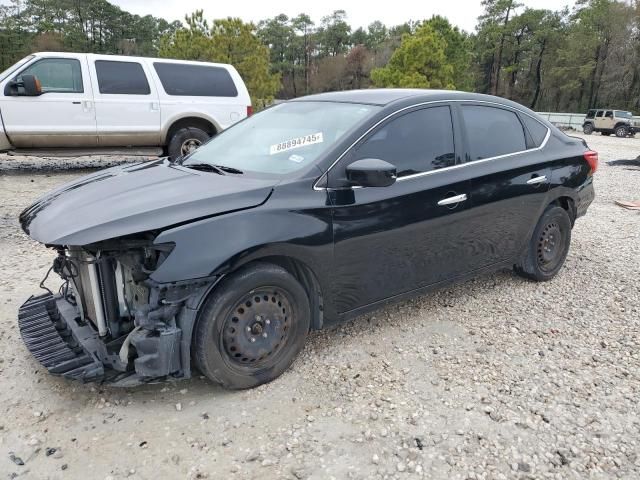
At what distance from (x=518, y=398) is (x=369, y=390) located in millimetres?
849

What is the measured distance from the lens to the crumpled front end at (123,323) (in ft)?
8.05

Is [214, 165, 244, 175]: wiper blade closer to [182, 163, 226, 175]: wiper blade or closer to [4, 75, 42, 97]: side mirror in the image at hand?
→ [182, 163, 226, 175]: wiper blade

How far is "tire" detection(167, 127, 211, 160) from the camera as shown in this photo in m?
8.88

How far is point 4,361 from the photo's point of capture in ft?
9.99

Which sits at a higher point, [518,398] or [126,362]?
[126,362]

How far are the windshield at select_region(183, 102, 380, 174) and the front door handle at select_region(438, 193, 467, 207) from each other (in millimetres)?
780

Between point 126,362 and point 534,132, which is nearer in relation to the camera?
point 126,362

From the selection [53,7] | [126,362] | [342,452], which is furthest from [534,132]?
[53,7]

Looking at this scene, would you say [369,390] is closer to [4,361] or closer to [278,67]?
[4,361]

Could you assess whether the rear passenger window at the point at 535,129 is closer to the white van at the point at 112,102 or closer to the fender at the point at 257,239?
the fender at the point at 257,239

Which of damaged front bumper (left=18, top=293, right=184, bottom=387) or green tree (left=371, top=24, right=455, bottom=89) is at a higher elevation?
green tree (left=371, top=24, right=455, bottom=89)

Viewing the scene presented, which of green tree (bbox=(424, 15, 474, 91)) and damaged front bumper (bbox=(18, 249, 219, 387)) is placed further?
green tree (bbox=(424, 15, 474, 91))

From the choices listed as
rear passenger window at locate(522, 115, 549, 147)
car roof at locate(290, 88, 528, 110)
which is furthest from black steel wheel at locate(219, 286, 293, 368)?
rear passenger window at locate(522, 115, 549, 147)

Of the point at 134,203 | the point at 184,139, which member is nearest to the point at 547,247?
the point at 134,203
